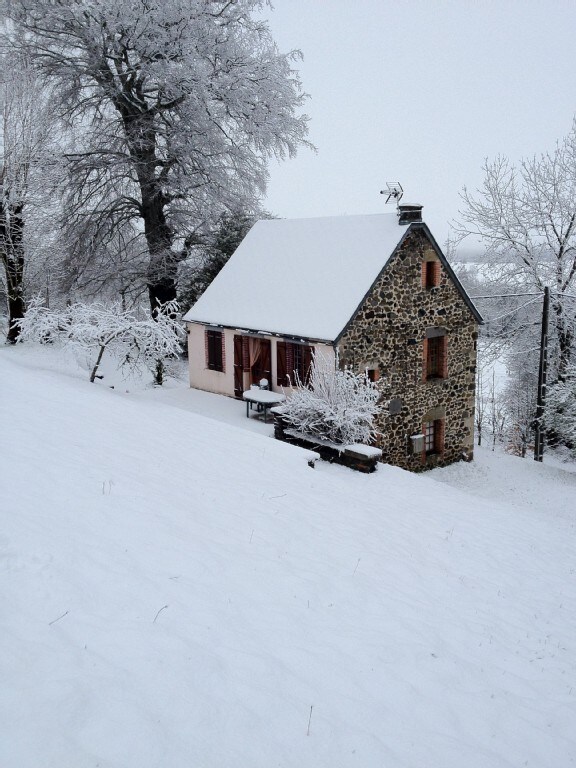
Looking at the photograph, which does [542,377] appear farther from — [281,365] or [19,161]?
[19,161]

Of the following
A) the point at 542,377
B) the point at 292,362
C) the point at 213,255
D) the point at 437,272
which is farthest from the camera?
the point at 213,255

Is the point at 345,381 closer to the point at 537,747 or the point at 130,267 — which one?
the point at 537,747

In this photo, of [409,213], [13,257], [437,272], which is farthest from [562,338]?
[13,257]

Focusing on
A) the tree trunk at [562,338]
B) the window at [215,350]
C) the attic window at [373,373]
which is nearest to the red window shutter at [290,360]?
the attic window at [373,373]

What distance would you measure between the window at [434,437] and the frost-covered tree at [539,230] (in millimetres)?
7425

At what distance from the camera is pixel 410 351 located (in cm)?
Answer: 1844

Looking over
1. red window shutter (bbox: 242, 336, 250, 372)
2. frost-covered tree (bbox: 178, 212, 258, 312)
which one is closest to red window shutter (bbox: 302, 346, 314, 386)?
red window shutter (bbox: 242, 336, 250, 372)

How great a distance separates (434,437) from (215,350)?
7680 mm

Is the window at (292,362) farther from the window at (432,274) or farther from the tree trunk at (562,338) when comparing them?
the tree trunk at (562,338)

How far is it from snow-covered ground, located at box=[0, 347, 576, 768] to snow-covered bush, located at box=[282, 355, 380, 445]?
2.67 meters

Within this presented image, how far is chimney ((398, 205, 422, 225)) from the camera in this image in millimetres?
17469

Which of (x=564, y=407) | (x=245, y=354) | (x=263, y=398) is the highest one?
(x=245, y=354)

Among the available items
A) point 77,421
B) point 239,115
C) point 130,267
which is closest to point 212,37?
point 239,115

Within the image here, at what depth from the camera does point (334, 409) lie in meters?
14.6
